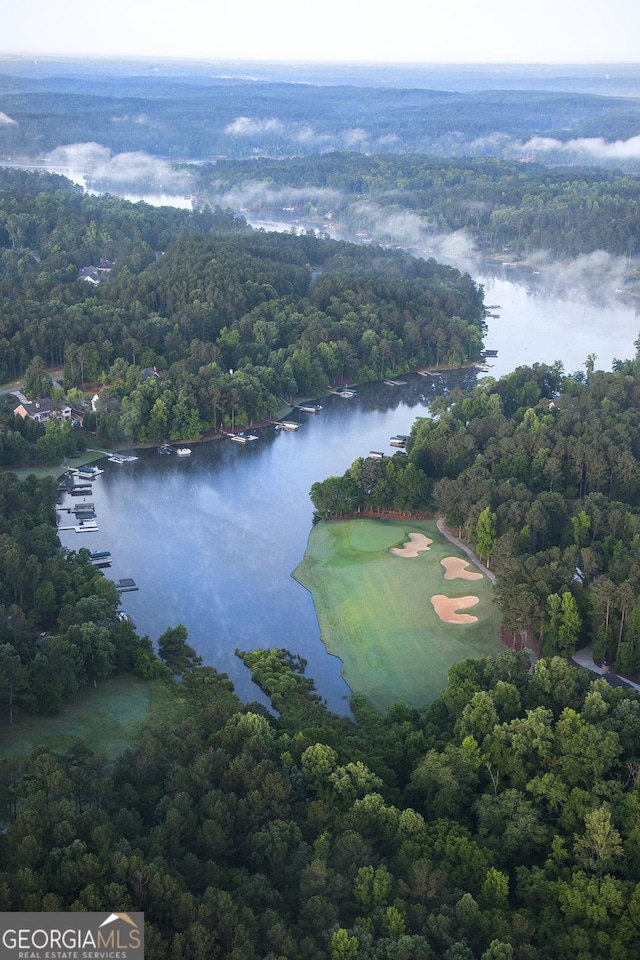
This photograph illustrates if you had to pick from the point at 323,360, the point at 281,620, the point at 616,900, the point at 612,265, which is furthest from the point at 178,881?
the point at 612,265

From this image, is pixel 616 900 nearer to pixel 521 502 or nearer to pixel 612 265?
pixel 521 502

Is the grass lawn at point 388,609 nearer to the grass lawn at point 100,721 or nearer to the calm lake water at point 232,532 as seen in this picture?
the calm lake water at point 232,532

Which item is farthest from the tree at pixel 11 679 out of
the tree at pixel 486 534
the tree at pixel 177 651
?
the tree at pixel 486 534

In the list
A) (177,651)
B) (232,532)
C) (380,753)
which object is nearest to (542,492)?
(232,532)

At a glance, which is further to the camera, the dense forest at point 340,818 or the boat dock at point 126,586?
the boat dock at point 126,586

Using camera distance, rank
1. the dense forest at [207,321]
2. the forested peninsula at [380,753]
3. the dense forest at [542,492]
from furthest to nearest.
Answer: the dense forest at [207,321] < the dense forest at [542,492] < the forested peninsula at [380,753]

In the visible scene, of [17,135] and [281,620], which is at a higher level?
[17,135]
